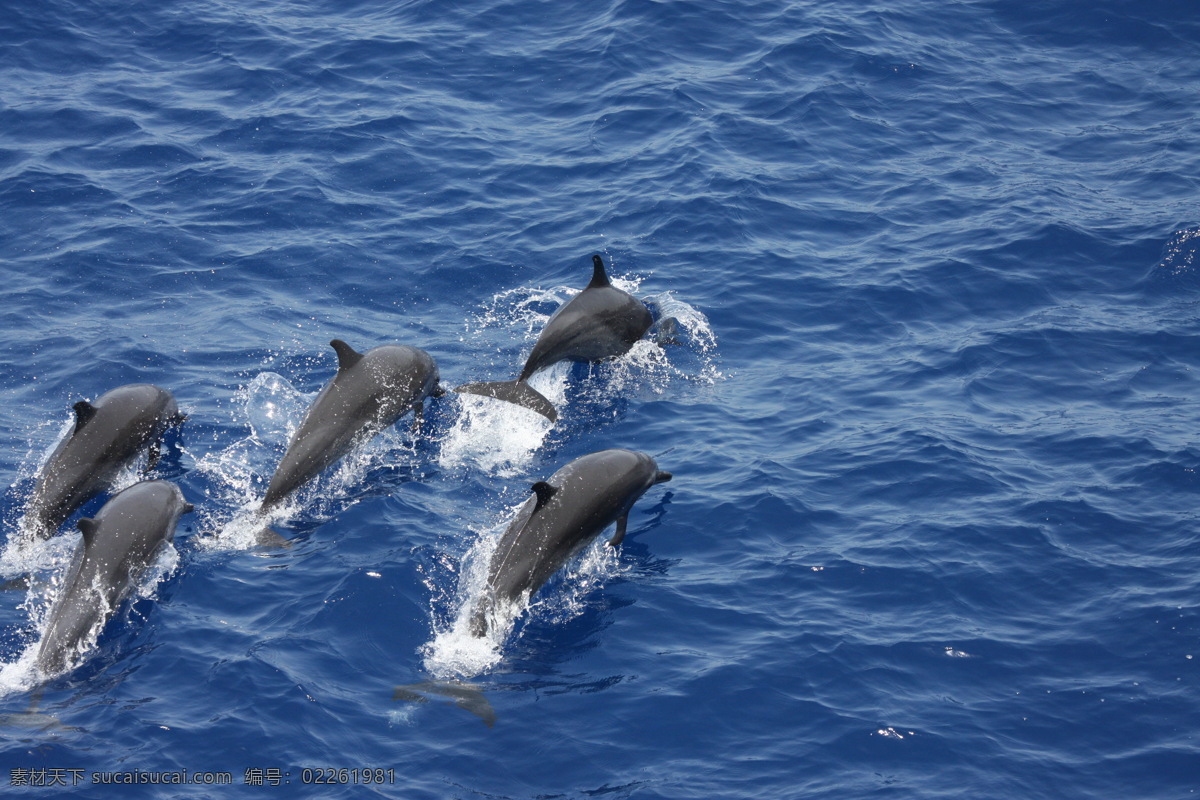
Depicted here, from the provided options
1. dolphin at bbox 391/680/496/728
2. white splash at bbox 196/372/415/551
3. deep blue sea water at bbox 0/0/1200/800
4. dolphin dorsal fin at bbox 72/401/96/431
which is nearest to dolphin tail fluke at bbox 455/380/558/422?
deep blue sea water at bbox 0/0/1200/800

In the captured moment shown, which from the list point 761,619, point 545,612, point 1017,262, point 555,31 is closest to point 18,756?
point 545,612

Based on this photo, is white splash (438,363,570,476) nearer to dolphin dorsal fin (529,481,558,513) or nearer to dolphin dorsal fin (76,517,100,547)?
dolphin dorsal fin (529,481,558,513)

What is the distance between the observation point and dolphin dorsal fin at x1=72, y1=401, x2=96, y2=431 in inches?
582

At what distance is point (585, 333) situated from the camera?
17688 millimetres

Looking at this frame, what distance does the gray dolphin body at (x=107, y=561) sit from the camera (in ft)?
39.9

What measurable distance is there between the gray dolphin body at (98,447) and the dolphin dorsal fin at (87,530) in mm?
1603

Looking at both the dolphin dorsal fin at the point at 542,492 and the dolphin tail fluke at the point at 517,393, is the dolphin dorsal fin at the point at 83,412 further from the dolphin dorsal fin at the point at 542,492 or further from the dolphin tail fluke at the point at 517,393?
the dolphin dorsal fin at the point at 542,492

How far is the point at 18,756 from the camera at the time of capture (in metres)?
10.8

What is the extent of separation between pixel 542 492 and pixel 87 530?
4.96m

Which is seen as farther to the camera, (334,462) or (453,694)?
(334,462)

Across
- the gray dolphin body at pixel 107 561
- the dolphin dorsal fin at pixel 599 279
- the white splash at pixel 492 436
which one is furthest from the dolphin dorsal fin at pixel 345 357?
the dolphin dorsal fin at pixel 599 279

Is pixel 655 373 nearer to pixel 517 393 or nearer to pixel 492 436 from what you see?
pixel 517 393

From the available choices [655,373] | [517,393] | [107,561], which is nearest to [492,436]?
[517,393]

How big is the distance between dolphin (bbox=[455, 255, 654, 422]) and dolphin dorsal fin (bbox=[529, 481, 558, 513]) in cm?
300
